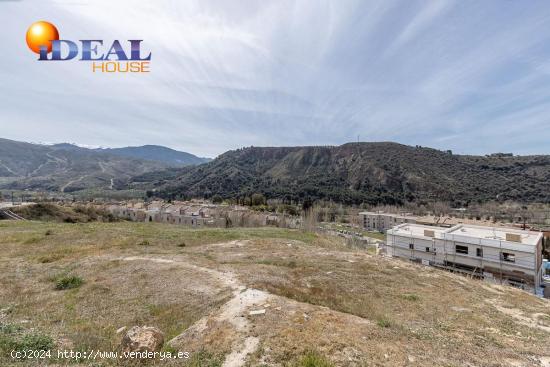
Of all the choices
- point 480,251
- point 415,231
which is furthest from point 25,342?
point 415,231

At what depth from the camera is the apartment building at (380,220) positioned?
3334 inches

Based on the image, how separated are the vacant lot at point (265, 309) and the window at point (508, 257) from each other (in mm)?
21345

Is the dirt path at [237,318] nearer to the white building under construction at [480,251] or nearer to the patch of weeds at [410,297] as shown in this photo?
the patch of weeds at [410,297]

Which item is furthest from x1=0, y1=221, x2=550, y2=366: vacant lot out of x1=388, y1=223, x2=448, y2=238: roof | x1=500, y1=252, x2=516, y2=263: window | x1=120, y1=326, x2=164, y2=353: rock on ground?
x1=388, y1=223, x2=448, y2=238: roof

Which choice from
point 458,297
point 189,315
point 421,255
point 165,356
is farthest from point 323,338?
point 421,255

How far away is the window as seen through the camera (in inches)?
1178

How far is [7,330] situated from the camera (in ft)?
21.7

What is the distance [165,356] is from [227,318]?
2271 mm

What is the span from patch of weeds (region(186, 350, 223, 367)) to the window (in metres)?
39.0

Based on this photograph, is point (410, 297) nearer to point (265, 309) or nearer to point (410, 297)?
point (410, 297)

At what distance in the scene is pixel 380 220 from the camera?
88938 millimetres

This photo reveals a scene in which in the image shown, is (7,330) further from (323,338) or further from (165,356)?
(323,338)

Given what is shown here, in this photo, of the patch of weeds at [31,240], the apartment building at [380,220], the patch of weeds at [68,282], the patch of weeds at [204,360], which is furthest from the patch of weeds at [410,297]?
the apartment building at [380,220]

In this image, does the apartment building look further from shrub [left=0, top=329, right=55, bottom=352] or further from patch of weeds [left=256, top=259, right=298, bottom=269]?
shrub [left=0, top=329, right=55, bottom=352]
